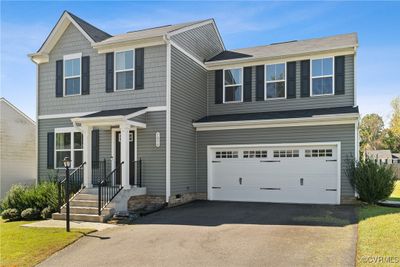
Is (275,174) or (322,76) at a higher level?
(322,76)

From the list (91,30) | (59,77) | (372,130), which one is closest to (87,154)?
(59,77)

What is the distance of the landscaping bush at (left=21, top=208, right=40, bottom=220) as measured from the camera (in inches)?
510

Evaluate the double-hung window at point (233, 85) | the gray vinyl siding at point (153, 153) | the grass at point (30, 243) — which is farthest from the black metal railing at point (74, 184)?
the double-hung window at point (233, 85)

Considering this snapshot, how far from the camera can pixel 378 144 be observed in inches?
2549

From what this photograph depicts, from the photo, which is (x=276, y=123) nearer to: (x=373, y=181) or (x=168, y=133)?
(x=373, y=181)

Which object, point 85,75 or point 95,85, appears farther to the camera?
point 85,75

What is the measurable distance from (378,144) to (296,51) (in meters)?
55.8

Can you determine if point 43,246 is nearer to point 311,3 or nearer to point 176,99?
point 176,99

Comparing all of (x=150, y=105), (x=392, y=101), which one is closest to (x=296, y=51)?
(x=150, y=105)

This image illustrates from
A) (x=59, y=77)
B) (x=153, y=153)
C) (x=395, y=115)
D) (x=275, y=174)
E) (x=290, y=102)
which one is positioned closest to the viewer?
(x=153, y=153)

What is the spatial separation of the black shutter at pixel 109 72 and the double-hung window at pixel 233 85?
198 inches

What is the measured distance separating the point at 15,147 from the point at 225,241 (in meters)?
16.9

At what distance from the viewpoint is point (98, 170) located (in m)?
14.8

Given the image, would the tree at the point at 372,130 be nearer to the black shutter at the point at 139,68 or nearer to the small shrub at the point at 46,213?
the black shutter at the point at 139,68
